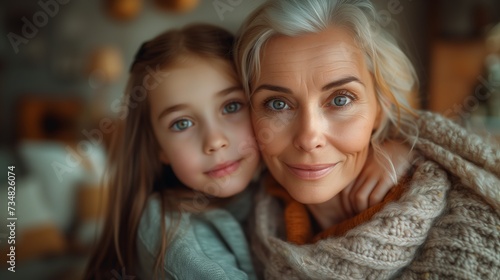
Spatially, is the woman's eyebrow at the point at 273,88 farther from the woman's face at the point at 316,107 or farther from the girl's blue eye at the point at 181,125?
the girl's blue eye at the point at 181,125

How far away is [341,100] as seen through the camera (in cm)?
72

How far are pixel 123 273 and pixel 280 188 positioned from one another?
15.7 inches

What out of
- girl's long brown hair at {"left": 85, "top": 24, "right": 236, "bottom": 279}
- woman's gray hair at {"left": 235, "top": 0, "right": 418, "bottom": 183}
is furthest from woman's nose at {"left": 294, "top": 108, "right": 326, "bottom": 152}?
girl's long brown hair at {"left": 85, "top": 24, "right": 236, "bottom": 279}

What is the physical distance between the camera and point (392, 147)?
81 cm

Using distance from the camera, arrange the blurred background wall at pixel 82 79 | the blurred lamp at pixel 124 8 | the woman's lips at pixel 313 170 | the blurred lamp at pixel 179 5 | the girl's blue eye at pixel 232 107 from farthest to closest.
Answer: the blurred lamp at pixel 124 8, the blurred lamp at pixel 179 5, the blurred background wall at pixel 82 79, the girl's blue eye at pixel 232 107, the woman's lips at pixel 313 170

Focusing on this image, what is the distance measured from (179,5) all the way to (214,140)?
46.3 inches

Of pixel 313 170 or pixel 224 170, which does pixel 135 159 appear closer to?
pixel 224 170

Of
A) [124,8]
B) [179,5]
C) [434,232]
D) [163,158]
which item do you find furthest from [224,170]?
[124,8]

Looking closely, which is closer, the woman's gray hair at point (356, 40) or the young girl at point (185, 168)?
the woman's gray hair at point (356, 40)

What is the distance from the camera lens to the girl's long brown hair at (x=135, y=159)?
2.95 ft

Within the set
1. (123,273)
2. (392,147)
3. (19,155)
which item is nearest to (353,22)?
(392,147)

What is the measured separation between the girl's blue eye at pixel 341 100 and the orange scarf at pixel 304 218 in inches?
7.3

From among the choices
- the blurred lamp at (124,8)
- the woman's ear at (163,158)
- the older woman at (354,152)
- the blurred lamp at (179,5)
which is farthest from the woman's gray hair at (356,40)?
the blurred lamp at (124,8)

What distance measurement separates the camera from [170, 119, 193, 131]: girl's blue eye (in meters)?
0.87
